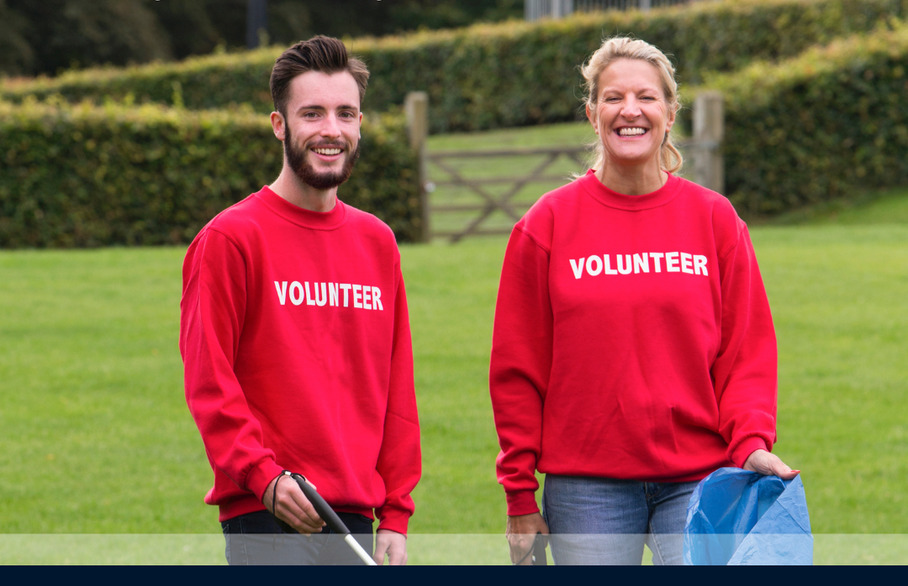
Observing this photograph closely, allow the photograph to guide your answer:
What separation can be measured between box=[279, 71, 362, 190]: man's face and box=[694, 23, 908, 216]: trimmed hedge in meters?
14.7

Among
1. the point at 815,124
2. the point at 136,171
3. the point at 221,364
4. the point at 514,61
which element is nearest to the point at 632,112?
the point at 221,364

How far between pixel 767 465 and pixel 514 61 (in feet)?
71.6

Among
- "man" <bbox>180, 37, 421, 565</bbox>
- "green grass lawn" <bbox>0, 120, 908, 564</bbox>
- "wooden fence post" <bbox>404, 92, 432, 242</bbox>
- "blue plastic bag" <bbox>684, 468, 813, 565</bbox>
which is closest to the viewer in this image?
"blue plastic bag" <bbox>684, 468, 813, 565</bbox>

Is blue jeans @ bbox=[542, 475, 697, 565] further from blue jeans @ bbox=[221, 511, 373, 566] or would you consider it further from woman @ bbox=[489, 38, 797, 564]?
blue jeans @ bbox=[221, 511, 373, 566]

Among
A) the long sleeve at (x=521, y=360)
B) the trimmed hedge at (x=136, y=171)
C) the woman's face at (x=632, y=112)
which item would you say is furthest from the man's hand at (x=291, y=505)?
the trimmed hedge at (x=136, y=171)

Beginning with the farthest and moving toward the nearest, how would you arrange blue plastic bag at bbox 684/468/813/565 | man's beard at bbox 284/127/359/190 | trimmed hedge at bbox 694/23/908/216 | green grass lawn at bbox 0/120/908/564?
trimmed hedge at bbox 694/23/908/216 → green grass lawn at bbox 0/120/908/564 → man's beard at bbox 284/127/359/190 → blue plastic bag at bbox 684/468/813/565

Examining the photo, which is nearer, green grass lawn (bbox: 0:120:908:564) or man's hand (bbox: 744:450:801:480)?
man's hand (bbox: 744:450:801:480)

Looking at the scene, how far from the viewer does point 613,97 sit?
3055 mm

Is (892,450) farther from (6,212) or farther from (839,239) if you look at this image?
(6,212)

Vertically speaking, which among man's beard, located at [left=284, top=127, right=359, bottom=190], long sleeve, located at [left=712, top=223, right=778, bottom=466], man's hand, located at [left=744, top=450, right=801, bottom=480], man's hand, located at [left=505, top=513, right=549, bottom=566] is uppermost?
man's beard, located at [left=284, top=127, right=359, bottom=190]

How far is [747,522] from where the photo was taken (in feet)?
9.11

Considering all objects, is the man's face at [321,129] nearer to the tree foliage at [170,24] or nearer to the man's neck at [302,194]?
the man's neck at [302,194]

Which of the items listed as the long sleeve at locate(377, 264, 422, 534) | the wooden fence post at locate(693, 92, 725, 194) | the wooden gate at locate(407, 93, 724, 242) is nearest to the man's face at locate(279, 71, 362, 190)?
the long sleeve at locate(377, 264, 422, 534)

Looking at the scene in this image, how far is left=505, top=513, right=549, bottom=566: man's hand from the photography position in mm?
3051
